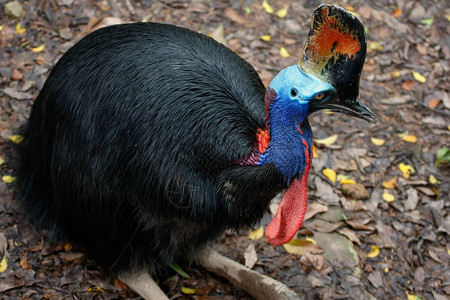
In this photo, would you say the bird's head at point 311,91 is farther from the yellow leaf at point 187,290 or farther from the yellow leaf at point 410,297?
the yellow leaf at point 410,297

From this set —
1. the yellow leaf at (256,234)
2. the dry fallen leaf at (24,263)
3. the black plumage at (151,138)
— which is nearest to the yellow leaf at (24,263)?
the dry fallen leaf at (24,263)

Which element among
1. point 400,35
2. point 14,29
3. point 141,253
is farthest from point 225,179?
point 400,35

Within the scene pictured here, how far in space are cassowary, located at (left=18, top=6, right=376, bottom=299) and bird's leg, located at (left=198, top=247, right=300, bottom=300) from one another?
0.39 meters

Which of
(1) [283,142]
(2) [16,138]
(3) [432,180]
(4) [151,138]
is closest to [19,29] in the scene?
(2) [16,138]

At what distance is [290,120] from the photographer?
2023 mm

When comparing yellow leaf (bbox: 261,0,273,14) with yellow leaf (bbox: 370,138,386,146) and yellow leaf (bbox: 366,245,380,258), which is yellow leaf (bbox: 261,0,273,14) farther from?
yellow leaf (bbox: 366,245,380,258)

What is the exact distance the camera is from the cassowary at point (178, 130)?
198 cm

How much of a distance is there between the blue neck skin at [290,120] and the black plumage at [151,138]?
0.18ft

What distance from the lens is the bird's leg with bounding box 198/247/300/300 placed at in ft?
8.64

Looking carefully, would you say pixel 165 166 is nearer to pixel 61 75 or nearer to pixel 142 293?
pixel 61 75

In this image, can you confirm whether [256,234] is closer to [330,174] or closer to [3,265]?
[330,174]

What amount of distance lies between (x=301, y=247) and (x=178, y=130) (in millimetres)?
1244

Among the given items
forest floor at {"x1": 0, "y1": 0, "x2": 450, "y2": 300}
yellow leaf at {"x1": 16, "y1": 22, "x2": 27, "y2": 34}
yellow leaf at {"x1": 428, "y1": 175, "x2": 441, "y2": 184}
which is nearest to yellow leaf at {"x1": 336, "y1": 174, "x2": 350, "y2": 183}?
forest floor at {"x1": 0, "y1": 0, "x2": 450, "y2": 300}

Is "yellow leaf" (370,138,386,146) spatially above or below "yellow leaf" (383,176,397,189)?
above
